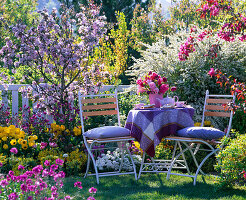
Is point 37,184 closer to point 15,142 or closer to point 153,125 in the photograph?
point 153,125

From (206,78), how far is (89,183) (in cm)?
327

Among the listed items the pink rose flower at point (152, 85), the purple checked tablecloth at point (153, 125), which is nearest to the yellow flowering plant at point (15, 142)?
the purple checked tablecloth at point (153, 125)

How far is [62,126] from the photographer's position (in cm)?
557

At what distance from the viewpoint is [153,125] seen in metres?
4.38

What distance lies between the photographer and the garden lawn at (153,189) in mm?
3795

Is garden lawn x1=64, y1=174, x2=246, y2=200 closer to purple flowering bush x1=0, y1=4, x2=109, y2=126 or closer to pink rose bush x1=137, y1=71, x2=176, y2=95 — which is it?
pink rose bush x1=137, y1=71, x2=176, y2=95

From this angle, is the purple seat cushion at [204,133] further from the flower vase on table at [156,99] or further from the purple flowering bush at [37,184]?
the purple flowering bush at [37,184]

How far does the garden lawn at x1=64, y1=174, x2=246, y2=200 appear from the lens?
149 inches

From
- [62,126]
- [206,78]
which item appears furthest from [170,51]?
[62,126]

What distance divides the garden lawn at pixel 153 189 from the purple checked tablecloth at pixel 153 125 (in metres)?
0.44

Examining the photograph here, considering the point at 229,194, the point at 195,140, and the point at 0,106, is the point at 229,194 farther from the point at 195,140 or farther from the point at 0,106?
the point at 0,106

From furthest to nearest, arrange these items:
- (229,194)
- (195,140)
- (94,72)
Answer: (94,72) < (195,140) < (229,194)

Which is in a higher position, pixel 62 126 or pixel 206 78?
pixel 206 78

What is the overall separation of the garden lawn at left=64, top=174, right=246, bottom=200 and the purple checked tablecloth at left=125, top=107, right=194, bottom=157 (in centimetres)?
44
